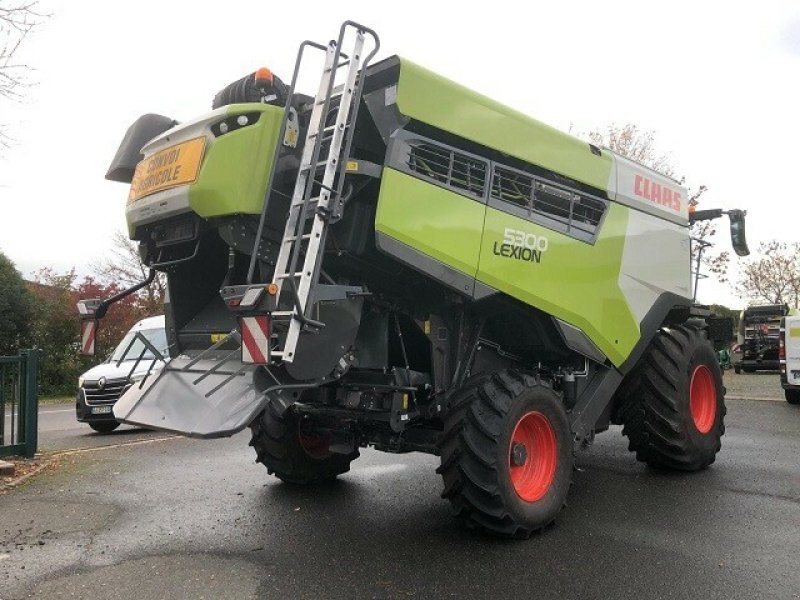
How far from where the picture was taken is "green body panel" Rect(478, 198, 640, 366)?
4625 millimetres

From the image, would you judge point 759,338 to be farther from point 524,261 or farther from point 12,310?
point 12,310

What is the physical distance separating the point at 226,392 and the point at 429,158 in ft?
6.44

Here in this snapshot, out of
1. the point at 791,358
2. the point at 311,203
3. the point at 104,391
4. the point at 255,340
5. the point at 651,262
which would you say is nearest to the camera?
the point at 255,340

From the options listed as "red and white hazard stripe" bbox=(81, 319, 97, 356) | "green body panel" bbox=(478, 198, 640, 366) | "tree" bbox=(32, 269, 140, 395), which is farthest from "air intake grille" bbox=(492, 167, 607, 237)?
"tree" bbox=(32, 269, 140, 395)

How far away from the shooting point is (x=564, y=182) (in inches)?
210

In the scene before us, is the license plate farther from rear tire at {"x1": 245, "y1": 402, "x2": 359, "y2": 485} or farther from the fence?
the fence

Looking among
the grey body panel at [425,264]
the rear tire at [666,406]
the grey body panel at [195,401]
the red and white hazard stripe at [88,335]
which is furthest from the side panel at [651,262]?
the red and white hazard stripe at [88,335]

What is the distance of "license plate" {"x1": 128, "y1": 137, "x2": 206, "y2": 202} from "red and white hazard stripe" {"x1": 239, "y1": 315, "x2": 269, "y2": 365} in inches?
44.9

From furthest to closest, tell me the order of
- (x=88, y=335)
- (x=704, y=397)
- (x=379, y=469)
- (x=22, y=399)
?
1. (x=22, y=399)
2. (x=379, y=469)
3. (x=704, y=397)
4. (x=88, y=335)

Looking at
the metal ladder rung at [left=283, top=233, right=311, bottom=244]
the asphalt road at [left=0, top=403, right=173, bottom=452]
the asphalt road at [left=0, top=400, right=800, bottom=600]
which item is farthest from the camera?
the asphalt road at [left=0, top=403, right=173, bottom=452]

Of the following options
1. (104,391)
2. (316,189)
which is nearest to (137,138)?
(316,189)

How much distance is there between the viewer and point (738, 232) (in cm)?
692

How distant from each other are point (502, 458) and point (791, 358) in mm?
11073

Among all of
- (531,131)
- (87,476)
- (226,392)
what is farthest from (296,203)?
(87,476)
